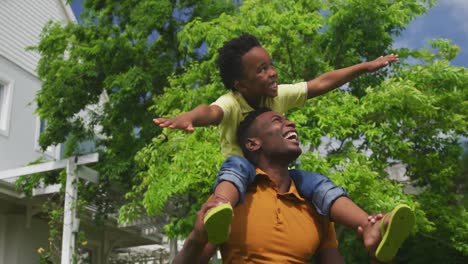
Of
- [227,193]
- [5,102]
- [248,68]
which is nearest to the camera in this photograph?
[227,193]

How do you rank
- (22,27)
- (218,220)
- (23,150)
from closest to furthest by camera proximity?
(218,220) < (23,150) < (22,27)

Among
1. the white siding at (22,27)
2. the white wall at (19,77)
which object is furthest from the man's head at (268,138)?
the white siding at (22,27)

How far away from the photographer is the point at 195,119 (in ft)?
8.63

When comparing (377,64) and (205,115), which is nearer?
(205,115)

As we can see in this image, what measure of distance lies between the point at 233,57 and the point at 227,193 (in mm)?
747

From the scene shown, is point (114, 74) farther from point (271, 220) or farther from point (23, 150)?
point (271, 220)

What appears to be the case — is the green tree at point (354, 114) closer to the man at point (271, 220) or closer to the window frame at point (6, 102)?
the window frame at point (6, 102)

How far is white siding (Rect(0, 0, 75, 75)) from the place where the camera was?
14141mm

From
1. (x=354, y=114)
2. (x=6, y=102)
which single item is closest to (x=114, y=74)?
(x=6, y=102)

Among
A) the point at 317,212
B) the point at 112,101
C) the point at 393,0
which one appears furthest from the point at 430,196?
the point at 317,212

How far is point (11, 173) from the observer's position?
11.2 m

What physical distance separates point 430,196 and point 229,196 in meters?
9.17

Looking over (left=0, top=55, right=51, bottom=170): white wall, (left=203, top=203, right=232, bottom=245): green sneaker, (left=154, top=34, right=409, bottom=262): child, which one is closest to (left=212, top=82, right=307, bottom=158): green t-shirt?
(left=154, top=34, right=409, bottom=262): child

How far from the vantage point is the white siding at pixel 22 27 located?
46.4ft
